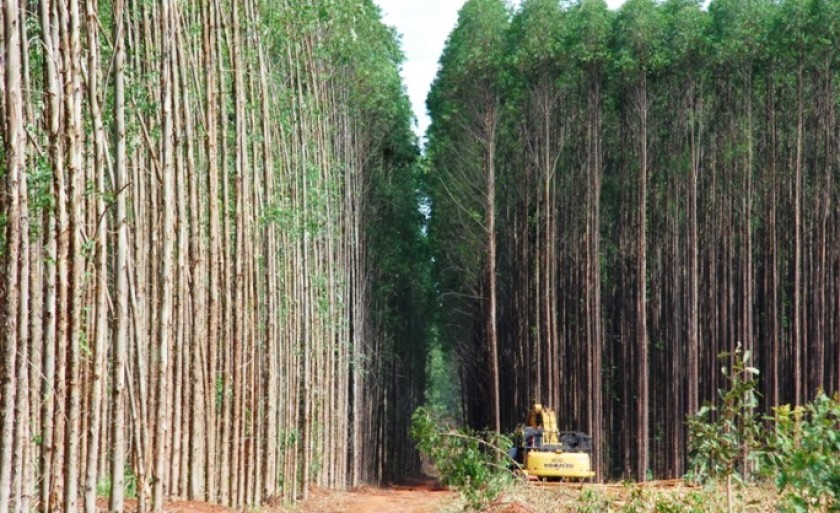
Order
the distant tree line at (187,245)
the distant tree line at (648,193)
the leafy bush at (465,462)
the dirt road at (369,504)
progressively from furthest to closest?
1. the distant tree line at (648,193)
2. the dirt road at (369,504)
3. the leafy bush at (465,462)
4. the distant tree line at (187,245)

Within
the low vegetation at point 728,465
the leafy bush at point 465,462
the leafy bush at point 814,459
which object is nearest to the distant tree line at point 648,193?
the leafy bush at point 465,462

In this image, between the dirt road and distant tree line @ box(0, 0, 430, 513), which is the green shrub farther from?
the dirt road

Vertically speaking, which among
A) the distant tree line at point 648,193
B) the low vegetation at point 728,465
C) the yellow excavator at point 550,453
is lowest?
the yellow excavator at point 550,453

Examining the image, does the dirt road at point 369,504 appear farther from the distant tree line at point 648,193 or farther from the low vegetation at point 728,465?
the distant tree line at point 648,193

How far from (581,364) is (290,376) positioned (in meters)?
12.5

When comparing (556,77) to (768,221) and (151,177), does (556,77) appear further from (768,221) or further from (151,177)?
(151,177)

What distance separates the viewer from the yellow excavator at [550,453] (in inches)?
817

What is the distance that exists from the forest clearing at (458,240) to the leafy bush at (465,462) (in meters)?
0.07

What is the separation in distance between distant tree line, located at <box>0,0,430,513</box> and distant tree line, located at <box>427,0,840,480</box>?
3.40 m

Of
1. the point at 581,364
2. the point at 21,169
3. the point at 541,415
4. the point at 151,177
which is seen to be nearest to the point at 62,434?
the point at 21,169

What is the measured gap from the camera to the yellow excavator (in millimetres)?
20750

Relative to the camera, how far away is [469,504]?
1662 centimetres

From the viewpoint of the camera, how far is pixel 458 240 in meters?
31.2

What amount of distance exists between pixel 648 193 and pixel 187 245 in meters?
19.5
